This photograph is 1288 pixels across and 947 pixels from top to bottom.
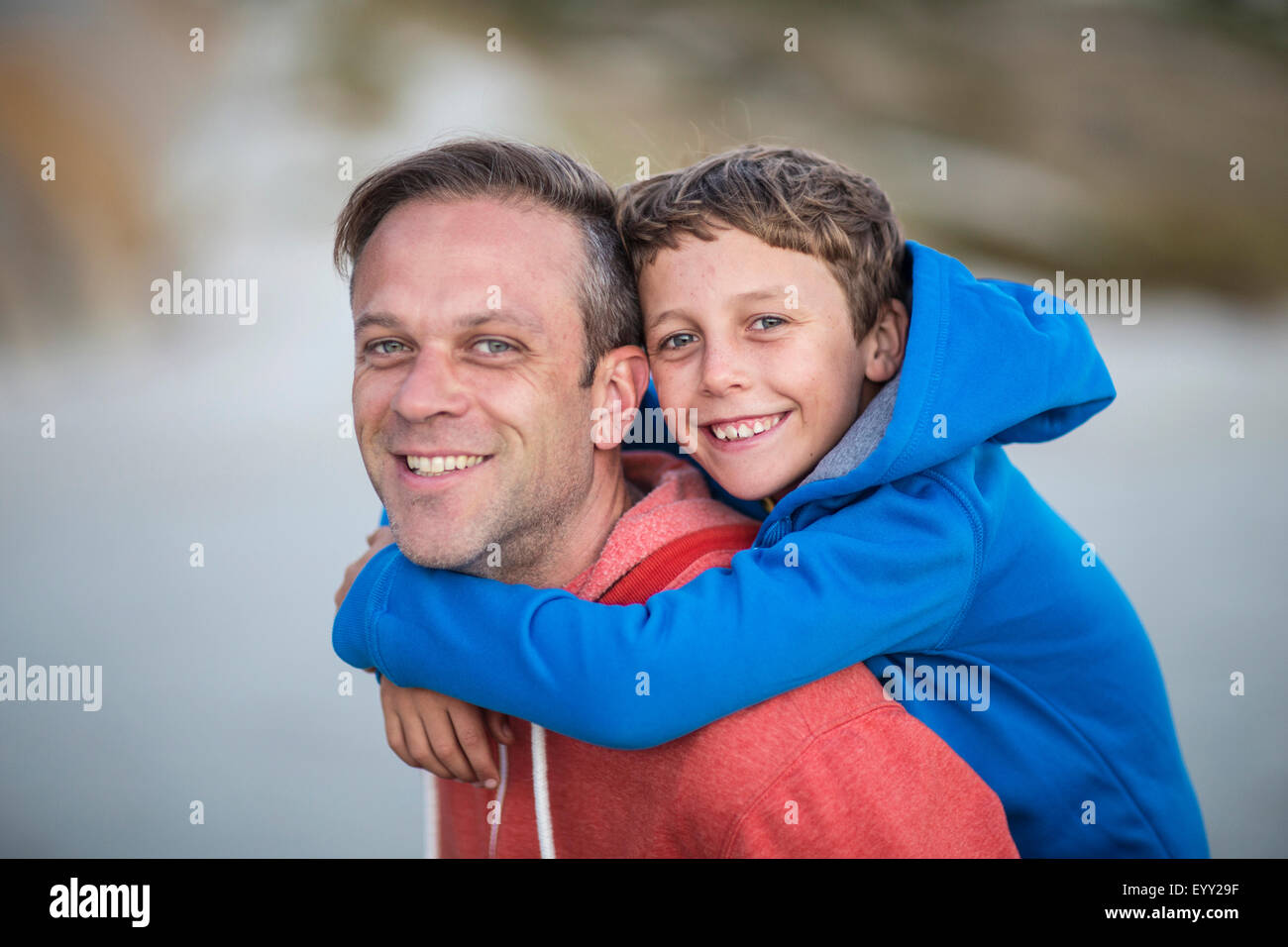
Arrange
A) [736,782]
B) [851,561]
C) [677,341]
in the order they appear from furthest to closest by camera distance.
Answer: [677,341]
[851,561]
[736,782]

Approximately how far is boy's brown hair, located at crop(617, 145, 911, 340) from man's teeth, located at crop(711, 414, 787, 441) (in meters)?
0.22

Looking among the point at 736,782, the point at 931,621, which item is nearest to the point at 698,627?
the point at 736,782

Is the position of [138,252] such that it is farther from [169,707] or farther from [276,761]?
[276,761]

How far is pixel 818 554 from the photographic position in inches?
57.6

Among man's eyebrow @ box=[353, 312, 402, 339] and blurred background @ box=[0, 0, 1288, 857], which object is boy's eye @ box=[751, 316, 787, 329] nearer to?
man's eyebrow @ box=[353, 312, 402, 339]

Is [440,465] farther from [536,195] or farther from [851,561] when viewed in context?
[851,561]

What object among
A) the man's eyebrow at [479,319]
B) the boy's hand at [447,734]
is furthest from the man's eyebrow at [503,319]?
the boy's hand at [447,734]

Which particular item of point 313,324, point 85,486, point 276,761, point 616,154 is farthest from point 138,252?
point 276,761

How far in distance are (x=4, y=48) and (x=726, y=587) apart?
538 centimetres

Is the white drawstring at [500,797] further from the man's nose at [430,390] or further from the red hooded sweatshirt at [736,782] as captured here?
the man's nose at [430,390]

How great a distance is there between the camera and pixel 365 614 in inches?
64.1

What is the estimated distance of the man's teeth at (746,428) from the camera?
5.73 feet

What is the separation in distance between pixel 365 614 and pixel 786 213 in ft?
3.05

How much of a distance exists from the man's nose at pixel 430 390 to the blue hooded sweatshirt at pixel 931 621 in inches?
10.2
